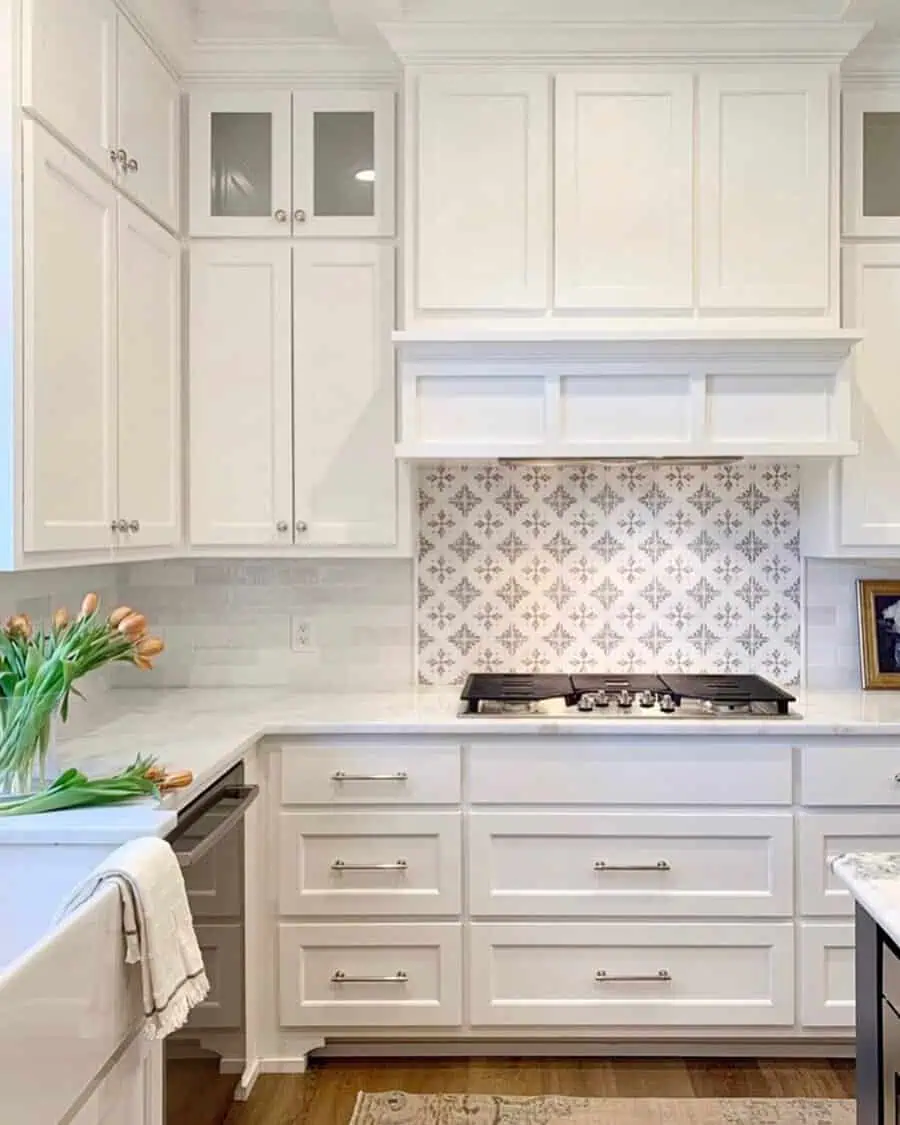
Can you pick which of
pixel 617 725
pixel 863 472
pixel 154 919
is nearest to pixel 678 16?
pixel 863 472

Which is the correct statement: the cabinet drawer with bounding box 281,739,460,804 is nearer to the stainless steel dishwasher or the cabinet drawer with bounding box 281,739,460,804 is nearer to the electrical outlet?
the stainless steel dishwasher

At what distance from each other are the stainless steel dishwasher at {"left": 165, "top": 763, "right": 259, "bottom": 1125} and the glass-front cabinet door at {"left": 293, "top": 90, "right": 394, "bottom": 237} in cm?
152

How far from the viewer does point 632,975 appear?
102 inches

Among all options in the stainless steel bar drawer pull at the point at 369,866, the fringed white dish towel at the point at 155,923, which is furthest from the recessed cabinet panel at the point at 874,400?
the fringed white dish towel at the point at 155,923

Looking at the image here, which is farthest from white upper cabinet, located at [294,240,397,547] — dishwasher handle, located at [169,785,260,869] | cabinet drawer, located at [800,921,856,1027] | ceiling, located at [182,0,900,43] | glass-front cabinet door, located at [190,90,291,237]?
cabinet drawer, located at [800,921,856,1027]

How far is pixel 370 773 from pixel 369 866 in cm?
24

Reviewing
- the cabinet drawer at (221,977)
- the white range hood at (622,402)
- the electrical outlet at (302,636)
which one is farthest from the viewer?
the electrical outlet at (302,636)

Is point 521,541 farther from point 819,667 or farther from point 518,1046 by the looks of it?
point 518,1046

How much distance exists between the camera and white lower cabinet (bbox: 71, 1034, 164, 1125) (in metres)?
1.39

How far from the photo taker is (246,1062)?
2.47m

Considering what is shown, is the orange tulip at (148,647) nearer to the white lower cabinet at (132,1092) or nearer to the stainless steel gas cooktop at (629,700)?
the white lower cabinet at (132,1092)

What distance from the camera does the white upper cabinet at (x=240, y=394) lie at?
9.52 feet

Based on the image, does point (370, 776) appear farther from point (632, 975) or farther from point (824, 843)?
point (824, 843)

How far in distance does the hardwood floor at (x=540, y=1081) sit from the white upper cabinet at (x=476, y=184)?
76.9 inches
